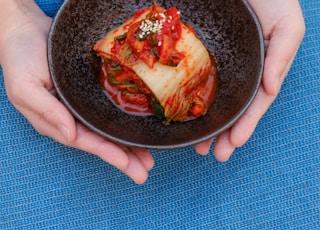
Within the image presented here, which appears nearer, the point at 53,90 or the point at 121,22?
the point at 53,90

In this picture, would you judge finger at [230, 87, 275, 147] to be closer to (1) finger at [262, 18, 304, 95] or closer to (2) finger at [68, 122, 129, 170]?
(1) finger at [262, 18, 304, 95]

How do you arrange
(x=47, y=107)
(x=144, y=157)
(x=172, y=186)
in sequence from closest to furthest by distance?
(x=47, y=107), (x=144, y=157), (x=172, y=186)

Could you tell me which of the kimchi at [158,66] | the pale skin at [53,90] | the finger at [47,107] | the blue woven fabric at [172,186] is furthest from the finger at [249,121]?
the finger at [47,107]

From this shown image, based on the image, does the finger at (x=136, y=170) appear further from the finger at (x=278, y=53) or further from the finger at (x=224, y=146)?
the finger at (x=278, y=53)

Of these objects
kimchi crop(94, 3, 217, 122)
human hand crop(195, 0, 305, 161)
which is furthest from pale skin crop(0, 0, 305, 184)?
kimchi crop(94, 3, 217, 122)

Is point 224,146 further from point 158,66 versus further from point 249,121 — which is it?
point 158,66

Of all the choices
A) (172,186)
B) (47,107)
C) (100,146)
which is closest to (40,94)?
(47,107)

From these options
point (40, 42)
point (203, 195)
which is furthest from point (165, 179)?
point (40, 42)
